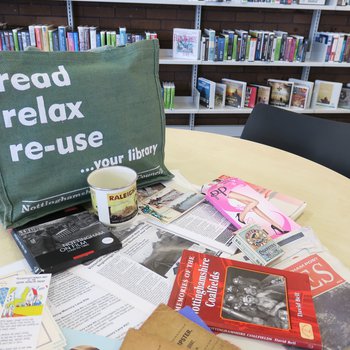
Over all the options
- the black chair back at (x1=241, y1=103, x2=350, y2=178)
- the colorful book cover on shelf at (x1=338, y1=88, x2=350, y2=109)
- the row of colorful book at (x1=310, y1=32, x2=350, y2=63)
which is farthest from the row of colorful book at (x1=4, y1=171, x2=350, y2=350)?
the colorful book cover on shelf at (x1=338, y1=88, x2=350, y2=109)

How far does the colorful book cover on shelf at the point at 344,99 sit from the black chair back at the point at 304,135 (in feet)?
6.44

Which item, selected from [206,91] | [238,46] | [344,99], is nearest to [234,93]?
[206,91]

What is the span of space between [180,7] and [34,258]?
2724 mm

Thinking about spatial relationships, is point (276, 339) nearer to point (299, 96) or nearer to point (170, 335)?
point (170, 335)

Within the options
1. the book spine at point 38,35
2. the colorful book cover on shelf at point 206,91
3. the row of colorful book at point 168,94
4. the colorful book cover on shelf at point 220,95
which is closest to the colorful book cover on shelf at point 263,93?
the colorful book cover on shelf at point 220,95

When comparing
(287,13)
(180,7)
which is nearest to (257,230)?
(180,7)

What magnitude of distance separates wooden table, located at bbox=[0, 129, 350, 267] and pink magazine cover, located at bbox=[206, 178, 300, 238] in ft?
0.24

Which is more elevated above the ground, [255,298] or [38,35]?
[38,35]

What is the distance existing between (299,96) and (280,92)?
16cm

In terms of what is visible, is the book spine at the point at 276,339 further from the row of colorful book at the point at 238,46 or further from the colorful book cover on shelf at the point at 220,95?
the colorful book cover on shelf at the point at 220,95

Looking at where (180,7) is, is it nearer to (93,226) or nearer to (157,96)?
(157,96)

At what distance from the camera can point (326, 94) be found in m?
3.02

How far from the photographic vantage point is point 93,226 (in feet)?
2.51

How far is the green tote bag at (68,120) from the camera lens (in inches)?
27.8
